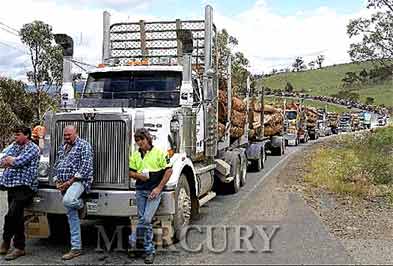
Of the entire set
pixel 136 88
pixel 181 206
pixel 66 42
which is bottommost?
pixel 181 206

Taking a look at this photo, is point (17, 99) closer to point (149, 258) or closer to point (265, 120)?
point (265, 120)

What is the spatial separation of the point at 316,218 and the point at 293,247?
238cm

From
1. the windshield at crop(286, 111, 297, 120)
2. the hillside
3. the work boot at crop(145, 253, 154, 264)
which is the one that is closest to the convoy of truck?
the work boot at crop(145, 253, 154, 264)

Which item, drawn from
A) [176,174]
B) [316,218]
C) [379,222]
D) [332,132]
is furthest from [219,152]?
[332,132]

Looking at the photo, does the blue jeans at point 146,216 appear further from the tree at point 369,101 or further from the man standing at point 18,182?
the tree at point 369,101

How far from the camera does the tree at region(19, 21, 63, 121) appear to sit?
27.9m

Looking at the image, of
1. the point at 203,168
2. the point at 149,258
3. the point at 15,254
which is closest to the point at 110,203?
the point at 149,258

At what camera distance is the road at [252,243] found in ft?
24.0

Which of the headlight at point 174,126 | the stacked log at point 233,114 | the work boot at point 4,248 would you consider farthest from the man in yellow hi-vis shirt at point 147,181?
the stacked log at point 233,114

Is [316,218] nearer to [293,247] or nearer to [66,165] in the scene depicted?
[293,247]

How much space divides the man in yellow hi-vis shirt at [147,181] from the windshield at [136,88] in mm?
1992

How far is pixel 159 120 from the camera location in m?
8.25

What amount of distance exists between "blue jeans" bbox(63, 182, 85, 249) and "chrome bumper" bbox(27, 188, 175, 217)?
258mm

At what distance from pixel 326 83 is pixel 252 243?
443ft
